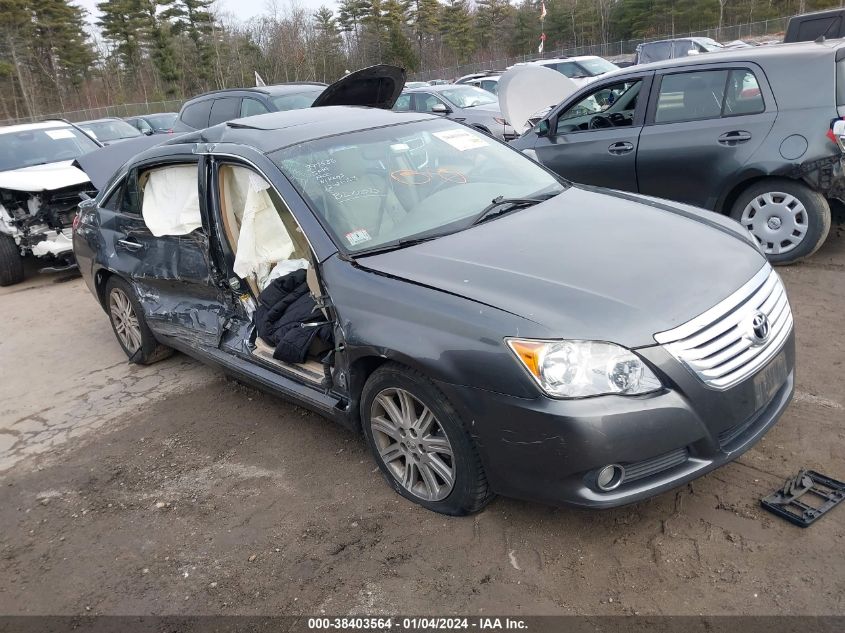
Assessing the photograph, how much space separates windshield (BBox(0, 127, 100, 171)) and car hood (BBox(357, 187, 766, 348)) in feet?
26.4

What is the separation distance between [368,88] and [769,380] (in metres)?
4.14

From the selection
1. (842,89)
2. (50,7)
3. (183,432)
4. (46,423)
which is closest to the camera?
(183,432)

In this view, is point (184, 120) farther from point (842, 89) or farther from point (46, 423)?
point (842, 89)

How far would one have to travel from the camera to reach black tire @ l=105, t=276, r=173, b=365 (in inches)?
203

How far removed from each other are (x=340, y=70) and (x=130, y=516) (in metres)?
49.9

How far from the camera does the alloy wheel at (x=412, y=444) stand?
295 centimetres

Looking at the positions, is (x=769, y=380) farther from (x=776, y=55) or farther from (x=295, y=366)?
(x=776, y=55)

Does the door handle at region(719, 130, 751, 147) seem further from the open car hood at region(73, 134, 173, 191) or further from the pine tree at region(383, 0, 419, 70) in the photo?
the pine tree at region(383, 0, 419, 70)

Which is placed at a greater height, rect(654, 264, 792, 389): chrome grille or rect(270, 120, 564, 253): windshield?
rect(270, 120, 564, 253): windshield

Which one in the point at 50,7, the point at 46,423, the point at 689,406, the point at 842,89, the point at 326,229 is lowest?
the point at 46,423

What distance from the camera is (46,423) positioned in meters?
4.73

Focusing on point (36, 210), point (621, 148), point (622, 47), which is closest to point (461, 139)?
point (621, 148)

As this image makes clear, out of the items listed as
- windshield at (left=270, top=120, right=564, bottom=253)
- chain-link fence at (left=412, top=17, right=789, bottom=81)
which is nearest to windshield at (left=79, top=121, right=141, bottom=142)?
windshield at (left=270, top=120, right=564, bottom=253)

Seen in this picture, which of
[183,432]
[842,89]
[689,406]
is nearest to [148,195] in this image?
[183,432]
